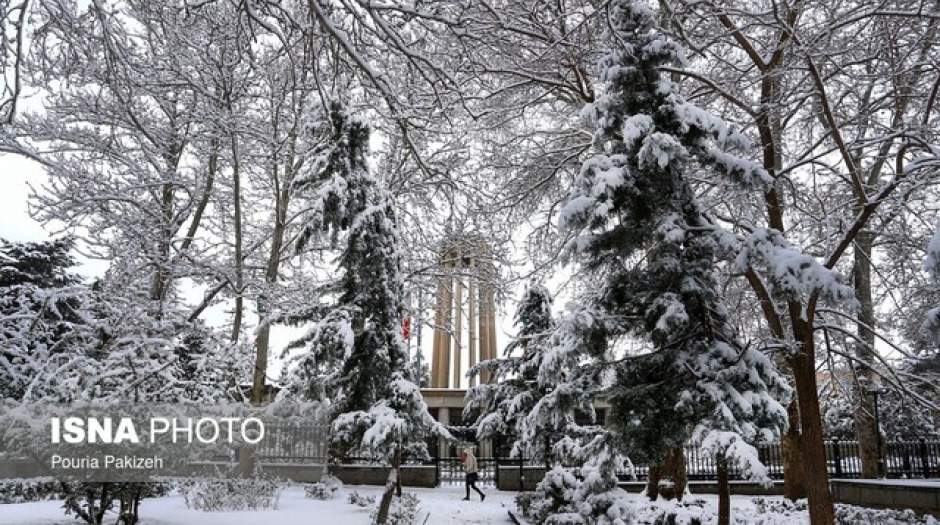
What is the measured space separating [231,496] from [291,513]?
2.03 m

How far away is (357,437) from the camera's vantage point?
11.0 metres

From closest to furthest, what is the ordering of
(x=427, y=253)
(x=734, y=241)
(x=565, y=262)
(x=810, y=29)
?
(x=734, y=241)
(x=565, y=262)
(x=810, y=29)
(x=427, y=253)

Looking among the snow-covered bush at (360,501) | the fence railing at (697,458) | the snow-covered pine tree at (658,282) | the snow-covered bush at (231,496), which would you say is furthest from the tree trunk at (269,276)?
the snow-covered pine tree at (658,282)

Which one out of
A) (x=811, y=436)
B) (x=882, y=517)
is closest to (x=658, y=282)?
(x=811, y=436)

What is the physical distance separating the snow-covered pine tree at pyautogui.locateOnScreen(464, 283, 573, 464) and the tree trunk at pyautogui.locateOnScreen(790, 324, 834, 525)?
681cm

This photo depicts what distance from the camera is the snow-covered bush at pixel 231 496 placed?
1274 centimetres

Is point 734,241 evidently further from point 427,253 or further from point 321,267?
point 321,267

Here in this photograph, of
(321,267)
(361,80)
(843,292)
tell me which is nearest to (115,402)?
(361,80)

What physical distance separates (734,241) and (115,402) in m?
8.59

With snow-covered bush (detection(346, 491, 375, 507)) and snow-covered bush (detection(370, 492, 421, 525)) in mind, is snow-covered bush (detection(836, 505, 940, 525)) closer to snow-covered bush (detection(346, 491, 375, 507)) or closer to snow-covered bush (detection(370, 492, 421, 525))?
snow-covered bush (detection(370, 492, 421, 525))

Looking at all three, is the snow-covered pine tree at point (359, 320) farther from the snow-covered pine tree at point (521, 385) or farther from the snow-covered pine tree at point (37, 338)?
the snow-covered pine tree at point (521, 385)

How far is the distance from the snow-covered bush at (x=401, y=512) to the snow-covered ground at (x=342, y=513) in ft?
0.65

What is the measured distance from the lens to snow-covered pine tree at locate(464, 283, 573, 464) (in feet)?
51.5

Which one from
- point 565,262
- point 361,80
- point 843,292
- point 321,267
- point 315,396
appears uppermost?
point 321,267
